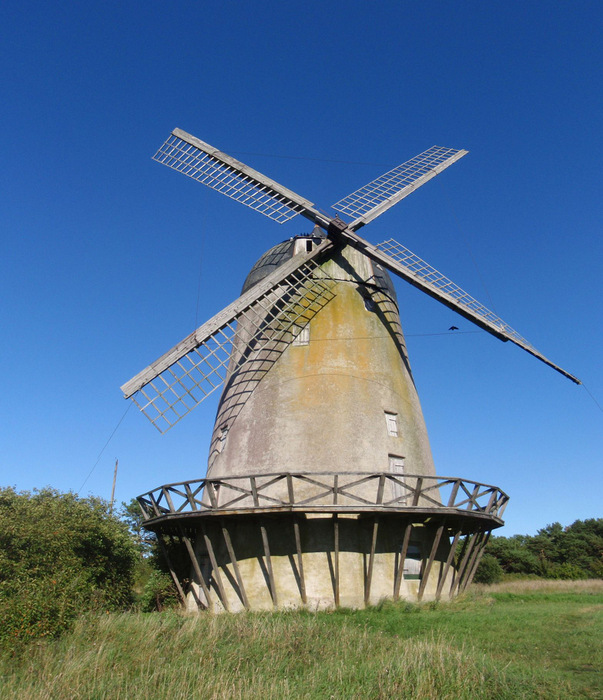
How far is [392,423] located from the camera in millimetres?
12484

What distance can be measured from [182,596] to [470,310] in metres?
9.97

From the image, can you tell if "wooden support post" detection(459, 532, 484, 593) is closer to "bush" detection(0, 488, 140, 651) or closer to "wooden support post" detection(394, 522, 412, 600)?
"wooden support post" detection(394, 522, 412, 600)

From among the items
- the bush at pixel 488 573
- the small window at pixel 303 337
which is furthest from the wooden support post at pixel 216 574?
the bush at pixel 488 573

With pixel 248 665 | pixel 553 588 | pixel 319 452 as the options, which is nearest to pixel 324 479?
pixel 319 452

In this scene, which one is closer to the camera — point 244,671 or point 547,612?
point 244,671

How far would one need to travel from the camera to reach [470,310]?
548 inches

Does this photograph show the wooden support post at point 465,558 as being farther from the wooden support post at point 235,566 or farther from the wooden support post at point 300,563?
the wooden support post at point 235,566

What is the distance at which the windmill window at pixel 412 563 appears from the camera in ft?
36.6

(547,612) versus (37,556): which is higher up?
(37,556)

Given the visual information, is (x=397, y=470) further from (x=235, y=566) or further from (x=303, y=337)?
(x=235, y=566)

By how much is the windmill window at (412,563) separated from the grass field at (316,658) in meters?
1.19

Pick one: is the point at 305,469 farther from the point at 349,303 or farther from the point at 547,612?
the point at 547,612

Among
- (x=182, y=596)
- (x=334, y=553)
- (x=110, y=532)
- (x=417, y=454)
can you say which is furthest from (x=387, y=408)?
(x=110, y=532)

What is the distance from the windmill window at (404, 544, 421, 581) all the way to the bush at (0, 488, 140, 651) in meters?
6.18
